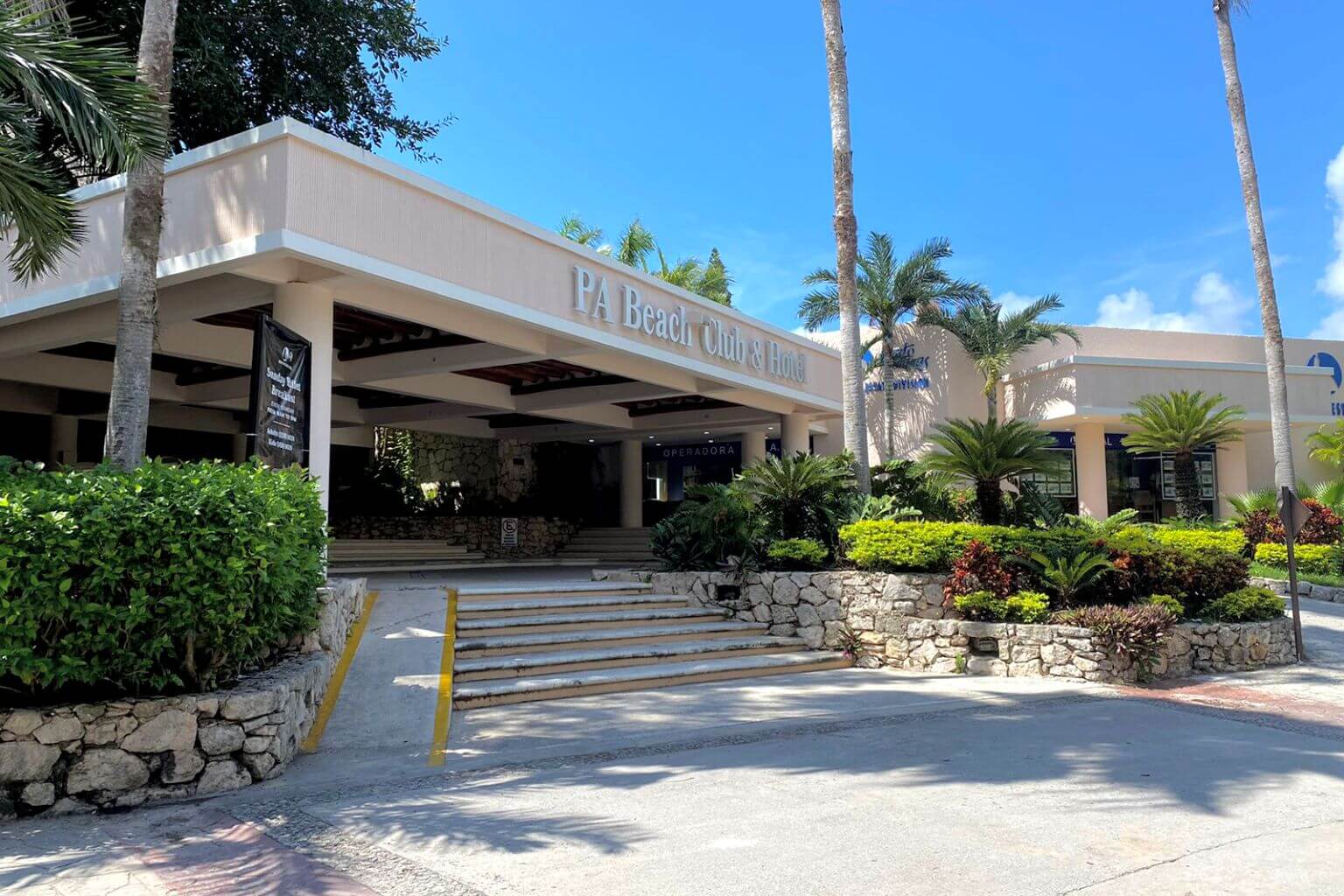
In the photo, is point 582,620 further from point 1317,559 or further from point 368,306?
point 1317,559

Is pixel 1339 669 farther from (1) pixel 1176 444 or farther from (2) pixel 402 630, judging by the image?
(2) pixel 402 630

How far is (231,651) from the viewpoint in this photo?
6.39m

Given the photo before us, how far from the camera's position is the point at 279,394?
882cm

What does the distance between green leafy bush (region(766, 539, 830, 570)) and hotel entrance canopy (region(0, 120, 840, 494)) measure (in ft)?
10.9

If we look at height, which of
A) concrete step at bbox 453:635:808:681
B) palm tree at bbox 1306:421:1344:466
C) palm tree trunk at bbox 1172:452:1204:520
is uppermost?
palm tree at bbox 1306:421:1344:466

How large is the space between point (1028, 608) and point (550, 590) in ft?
20.4

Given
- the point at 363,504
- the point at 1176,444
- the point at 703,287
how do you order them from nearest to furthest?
the point at 1176,444 → the point at 363,504 → the point at 703,287

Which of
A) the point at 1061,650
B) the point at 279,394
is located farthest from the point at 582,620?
the point at 1061,650

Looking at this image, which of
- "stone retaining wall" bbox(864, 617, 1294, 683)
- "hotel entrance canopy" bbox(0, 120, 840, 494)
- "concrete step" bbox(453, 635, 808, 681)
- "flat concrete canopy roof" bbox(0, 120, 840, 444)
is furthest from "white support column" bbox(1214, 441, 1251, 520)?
"concrete step" bbox(453, 635, 808, 681)

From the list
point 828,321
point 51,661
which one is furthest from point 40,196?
point 828,321

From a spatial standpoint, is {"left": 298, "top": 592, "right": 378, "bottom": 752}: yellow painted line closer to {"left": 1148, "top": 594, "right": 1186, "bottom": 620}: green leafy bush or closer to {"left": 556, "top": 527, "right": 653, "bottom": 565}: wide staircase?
{"left": 1148, "top": 594, "right": 1186, "bottom": 620}: green leafy bush

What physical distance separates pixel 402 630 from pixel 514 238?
475 cm

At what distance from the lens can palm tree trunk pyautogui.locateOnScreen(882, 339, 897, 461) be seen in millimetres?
28984

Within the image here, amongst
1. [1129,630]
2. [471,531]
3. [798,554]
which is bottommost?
[1129,630]
